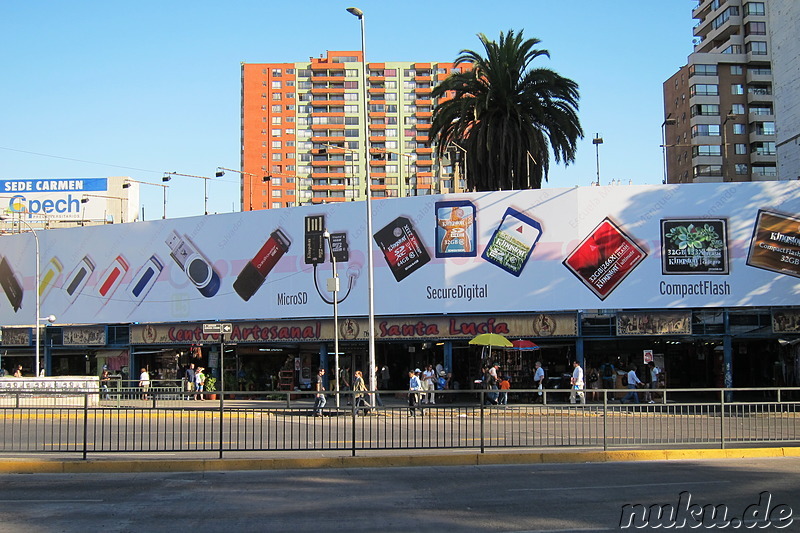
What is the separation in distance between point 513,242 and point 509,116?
43.6 feet

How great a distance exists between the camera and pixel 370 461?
1620cm

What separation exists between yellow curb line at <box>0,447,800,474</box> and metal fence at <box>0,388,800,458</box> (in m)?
0.27

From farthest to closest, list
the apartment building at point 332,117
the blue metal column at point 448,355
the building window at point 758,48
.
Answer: the apartment building at point 332,117, the building window at point 758,48, the blue metal column at point 448,355

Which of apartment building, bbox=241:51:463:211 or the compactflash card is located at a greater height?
apartment building, bbox=241:51:463:211

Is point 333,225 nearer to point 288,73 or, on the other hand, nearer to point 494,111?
point 494,111

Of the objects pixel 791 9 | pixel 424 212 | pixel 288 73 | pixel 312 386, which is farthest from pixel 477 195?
pixel 288 73

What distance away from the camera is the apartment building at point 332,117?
12325 cm

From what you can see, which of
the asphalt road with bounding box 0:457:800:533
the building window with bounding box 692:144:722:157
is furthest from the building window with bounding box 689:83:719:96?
the asphalt road with bounding box 0:457:800:533

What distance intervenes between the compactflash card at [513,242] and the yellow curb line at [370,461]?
18795 millimetres

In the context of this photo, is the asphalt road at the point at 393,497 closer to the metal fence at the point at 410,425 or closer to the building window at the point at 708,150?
the metal fence at the point at 410,425

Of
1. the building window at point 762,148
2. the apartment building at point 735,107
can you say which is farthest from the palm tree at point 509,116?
the building window at point 762,148

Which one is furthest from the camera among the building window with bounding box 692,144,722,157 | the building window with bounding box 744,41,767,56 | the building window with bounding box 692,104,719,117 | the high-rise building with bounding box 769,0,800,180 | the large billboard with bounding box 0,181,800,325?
the building window with bounding box 744,41,767,56

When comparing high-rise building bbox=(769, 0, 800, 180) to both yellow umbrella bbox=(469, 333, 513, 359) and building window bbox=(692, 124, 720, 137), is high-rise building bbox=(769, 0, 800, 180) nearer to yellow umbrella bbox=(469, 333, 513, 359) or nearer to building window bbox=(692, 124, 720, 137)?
building window bbox=(692, 124, 720, 137)

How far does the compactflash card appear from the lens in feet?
118
